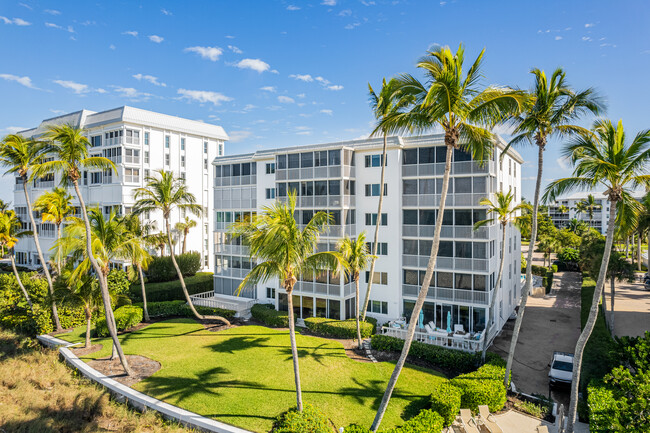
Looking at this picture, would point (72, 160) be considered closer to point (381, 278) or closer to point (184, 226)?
point (381, 278)

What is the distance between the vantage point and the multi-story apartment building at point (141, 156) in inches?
1660

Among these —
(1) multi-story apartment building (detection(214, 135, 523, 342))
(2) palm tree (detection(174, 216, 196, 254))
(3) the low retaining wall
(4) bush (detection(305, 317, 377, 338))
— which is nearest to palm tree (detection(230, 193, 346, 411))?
(3) the low retaining wall

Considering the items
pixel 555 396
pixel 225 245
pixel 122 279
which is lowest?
pixel 555 396

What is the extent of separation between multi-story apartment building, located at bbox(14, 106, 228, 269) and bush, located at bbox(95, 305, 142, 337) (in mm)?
14955

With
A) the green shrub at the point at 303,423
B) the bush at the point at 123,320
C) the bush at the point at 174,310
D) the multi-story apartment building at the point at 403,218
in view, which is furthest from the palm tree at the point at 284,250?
the bush at the point at 174,310

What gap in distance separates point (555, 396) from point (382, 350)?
865 cm

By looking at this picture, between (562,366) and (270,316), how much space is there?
17.8 m

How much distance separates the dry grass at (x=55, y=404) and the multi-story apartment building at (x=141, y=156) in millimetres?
20006

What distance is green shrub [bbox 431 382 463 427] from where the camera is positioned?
1425cm

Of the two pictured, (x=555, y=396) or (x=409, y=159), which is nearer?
(x=555, y=396)

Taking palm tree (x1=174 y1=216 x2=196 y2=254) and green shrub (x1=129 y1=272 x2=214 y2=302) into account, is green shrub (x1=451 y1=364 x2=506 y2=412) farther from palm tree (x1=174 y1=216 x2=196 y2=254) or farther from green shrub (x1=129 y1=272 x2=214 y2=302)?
palm tree (x1=174 y1=216 x2=196 y2=254)

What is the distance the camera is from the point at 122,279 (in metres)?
29.8

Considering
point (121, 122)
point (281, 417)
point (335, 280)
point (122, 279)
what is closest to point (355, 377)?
point (281, 417)

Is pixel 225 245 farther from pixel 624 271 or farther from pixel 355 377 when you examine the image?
pixel 624 271
